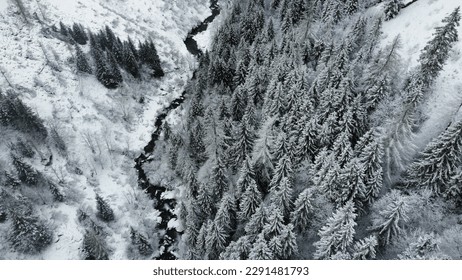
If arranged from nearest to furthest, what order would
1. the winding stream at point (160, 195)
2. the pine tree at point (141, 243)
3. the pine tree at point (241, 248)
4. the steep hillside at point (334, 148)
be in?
the steep hillside at point (334, 148)
the pine tree at point (241, 248)
the pine tree at point (141, 243)
the winding stream at point (160, 195)

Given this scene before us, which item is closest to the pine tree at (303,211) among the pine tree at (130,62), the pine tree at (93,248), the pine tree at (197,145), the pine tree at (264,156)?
the pine tree at (264,156)

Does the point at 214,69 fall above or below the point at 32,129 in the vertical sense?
above

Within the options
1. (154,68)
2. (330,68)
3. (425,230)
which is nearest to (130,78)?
(154,68)

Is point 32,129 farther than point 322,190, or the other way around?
point 32,129

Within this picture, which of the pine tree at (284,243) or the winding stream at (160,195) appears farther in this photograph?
the winding stream at (160,195)

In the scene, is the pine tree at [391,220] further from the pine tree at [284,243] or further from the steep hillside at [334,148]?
the pine tree at [284,243]

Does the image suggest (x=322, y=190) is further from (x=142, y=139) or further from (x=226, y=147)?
(x=142, y=139)

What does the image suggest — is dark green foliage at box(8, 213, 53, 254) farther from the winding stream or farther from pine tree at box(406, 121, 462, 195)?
pine tree at box(406, 121, 462, 195)
